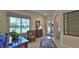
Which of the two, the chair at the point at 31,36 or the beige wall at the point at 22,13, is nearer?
the beige wall at the point at 22,13

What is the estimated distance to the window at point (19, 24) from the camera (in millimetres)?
2983

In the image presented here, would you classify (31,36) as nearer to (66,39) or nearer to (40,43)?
(40,43)

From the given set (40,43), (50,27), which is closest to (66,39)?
(50,27)

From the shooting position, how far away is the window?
2.98 m

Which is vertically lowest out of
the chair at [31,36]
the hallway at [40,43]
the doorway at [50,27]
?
the hallway at [40,43]

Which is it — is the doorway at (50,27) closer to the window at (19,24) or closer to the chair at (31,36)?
the chair at (31,36)

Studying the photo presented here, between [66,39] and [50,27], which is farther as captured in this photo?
[50,27]

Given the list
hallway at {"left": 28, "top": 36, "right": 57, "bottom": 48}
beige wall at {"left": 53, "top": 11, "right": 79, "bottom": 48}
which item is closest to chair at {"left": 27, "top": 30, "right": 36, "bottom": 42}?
hallway at {"left": 28, "top": 36, "right": 57, "bottom": 48}

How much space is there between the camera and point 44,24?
10.3ft

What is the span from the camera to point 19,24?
3.08m

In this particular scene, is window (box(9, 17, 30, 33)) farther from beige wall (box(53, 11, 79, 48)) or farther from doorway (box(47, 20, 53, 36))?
beige wall (box(53, 11, 79, 48))

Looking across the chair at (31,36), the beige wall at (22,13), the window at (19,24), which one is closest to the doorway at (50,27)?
the beige wall at (22,13)
